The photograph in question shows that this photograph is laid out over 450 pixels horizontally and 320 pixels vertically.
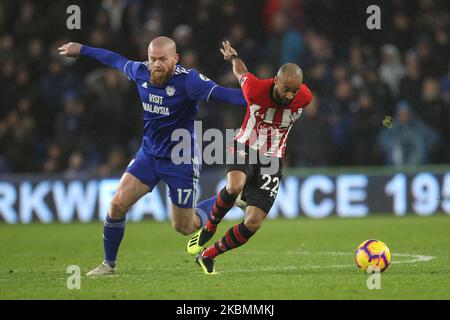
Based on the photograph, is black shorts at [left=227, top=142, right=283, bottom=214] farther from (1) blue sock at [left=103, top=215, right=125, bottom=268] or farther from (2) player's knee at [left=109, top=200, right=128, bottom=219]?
(1) blue sock at [left=103, top=215, right=125, bottom=268]

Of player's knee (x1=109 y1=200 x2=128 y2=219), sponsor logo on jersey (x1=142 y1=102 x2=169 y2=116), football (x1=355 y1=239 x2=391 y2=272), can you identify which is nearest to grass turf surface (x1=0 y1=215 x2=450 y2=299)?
football (x1=355 y1=239 x2=391 y2=272)

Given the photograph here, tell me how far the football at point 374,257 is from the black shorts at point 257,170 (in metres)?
1.03

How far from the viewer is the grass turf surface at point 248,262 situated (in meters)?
8.07

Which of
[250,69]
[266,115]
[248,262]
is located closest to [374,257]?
[266,115]

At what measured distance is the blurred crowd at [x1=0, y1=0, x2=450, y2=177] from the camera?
18141mm

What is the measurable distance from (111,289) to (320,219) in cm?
994

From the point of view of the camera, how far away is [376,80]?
59.9ft

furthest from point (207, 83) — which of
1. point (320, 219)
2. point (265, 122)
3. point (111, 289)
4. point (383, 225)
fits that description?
point (320, 219)

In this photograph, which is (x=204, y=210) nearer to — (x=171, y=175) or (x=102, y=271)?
(x=171, y=175)

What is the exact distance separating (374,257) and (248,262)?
2.04 m

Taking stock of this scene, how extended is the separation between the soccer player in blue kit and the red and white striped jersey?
1.01 ft

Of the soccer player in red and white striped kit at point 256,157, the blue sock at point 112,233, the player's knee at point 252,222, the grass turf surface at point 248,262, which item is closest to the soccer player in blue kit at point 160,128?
the blue sock at point 112,233

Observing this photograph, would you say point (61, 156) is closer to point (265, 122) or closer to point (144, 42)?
point (144, 42)
